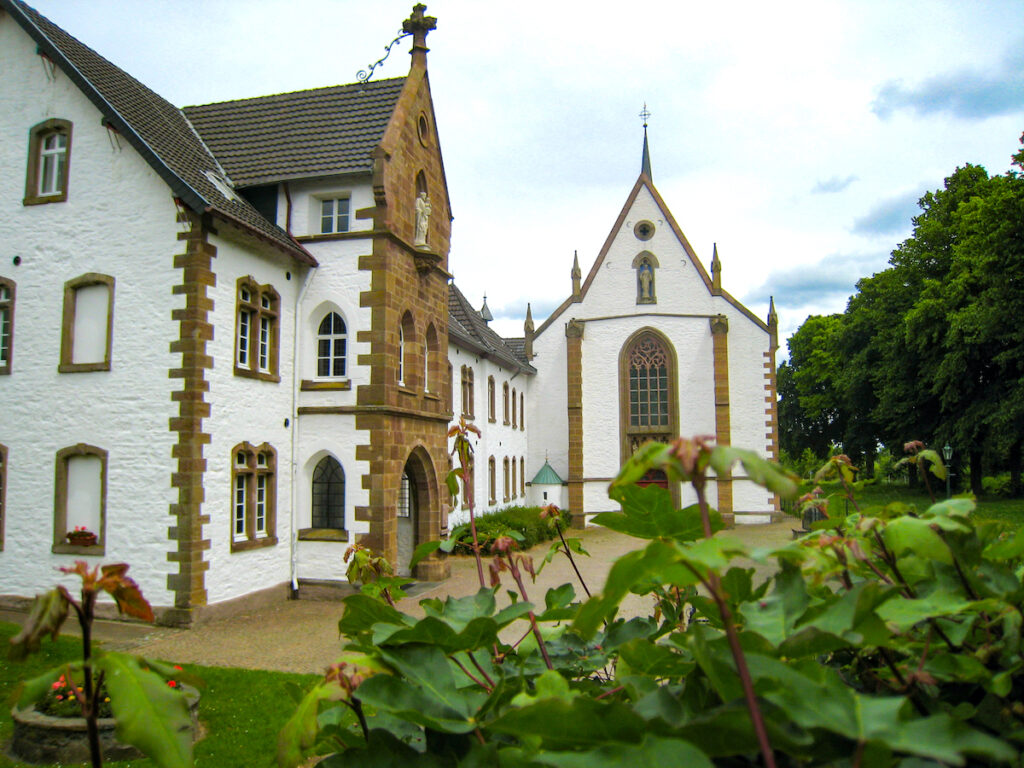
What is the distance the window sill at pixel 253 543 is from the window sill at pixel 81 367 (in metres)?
3.80

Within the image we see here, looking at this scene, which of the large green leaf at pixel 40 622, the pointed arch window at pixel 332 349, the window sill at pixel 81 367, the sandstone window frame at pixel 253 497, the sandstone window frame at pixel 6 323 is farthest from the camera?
the pointed arch window at pixel 332 349

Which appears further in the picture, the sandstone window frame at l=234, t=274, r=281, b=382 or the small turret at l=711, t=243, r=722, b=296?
the small turret at l=711, t=243, r=722, b=296

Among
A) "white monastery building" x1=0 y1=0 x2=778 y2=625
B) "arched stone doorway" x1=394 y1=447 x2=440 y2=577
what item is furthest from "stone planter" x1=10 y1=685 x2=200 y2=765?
"arched stone doorway" x1=394 y1=447 x2=440 y2=577

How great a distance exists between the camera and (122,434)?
12.7 meters

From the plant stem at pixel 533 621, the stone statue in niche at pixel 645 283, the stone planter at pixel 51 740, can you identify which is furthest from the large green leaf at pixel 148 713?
the stone statue in niche at pixel 645 283

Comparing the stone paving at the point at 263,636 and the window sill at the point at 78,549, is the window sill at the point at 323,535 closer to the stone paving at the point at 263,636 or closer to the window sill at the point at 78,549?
the stone paving at the point at 263,636

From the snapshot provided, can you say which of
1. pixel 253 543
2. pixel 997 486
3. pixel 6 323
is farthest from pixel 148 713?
pixel 997 486

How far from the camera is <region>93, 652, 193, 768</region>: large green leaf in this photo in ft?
2.81

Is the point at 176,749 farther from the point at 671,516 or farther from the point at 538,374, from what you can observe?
the point at 538,374

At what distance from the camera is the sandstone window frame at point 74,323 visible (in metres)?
13.0

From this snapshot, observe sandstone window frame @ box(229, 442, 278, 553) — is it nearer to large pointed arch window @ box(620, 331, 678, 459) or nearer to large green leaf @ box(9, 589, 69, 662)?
large green leaf @ box(9, 589, 69, 662)

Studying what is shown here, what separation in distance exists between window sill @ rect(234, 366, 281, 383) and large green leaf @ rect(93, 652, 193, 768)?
527 inches

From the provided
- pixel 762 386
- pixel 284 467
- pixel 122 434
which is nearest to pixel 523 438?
pixel 762 386

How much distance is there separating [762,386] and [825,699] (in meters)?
31.5
